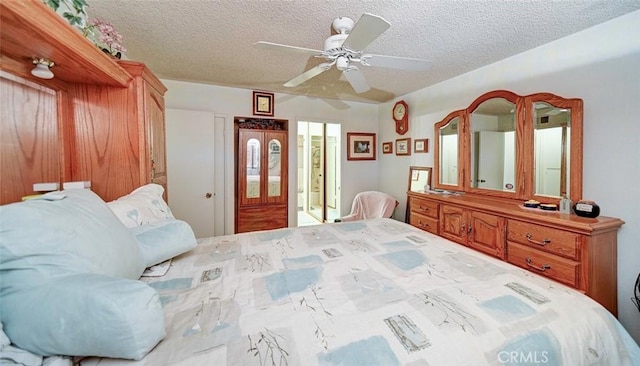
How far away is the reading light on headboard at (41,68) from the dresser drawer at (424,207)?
126 inches

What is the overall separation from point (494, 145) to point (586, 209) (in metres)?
1.00

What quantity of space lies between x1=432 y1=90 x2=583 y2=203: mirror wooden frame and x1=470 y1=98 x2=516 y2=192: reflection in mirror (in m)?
0.04

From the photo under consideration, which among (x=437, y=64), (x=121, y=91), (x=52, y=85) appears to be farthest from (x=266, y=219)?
(x=437, y=64)

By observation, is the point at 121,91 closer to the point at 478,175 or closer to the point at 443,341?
the point at 443,341

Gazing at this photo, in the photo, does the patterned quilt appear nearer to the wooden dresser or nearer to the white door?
the wooden dresser

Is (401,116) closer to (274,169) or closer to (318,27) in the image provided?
(274,169)

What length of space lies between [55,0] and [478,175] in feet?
11.3

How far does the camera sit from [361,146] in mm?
4426

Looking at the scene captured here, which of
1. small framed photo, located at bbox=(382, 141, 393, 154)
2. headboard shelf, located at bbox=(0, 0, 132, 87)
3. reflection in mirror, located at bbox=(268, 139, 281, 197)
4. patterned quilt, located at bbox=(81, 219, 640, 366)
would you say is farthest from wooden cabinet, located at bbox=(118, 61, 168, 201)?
small framed photo, located at bbox=(382, 141, 393, 154)

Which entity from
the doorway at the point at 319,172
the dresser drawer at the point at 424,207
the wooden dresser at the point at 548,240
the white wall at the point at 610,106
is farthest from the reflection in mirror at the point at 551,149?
the doorway at the point at 319,172

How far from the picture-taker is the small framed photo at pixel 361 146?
4.34 m

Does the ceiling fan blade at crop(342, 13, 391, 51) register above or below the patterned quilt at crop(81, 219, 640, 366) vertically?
above

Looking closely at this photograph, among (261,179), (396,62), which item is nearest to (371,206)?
(261,179)

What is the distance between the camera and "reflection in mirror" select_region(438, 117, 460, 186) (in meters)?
3.00
